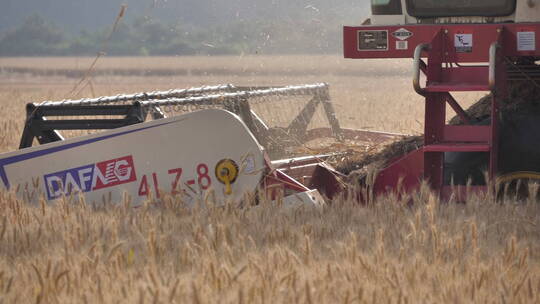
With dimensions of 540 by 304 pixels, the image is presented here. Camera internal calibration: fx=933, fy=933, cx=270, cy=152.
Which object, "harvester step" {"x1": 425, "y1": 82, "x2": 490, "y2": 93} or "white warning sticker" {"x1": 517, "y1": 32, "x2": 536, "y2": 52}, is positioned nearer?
"harvester step" {"x1": 425, "y1": 82, "x2": 490, "y2": 93}

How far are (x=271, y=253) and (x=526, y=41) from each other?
234 cm

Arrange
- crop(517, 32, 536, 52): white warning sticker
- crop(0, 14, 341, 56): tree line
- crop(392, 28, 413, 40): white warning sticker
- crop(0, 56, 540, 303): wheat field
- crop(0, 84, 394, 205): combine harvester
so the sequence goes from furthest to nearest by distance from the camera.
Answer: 1. crop(0, 14, 341, 56): tree line
2. crop(392, 28, 413, 40): white warning sticker
3. crop(517, 32, 536, 52): white warning sticker
4. crop(0, 84, 394, 205): combine harvester
5. crop(0, 56, 540, 303): wheat field

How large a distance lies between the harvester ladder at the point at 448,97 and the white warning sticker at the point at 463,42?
0.03 m

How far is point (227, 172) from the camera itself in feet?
14.9

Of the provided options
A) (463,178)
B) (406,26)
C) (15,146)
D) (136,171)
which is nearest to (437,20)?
(406,26)

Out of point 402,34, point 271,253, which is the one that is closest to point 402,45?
point 402,34

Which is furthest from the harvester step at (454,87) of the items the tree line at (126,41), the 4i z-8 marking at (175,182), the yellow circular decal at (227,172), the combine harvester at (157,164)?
the tree line at (126,41)

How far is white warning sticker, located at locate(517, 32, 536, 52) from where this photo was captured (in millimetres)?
4852

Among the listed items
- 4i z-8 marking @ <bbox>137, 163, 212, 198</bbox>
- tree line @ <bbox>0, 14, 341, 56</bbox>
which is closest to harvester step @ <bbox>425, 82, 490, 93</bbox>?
4i z-8 marking @ <bbox>137, 163, 212, 198</bbox>

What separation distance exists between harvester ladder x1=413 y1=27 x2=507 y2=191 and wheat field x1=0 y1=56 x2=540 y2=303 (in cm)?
25

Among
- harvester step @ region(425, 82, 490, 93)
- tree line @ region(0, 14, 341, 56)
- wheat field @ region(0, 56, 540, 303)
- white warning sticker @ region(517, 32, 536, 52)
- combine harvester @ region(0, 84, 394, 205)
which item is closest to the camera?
wheat field @ region(0, 56, 540, 303)

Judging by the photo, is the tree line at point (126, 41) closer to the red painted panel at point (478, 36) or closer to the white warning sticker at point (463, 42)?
the red painted panel at point (478, 36)

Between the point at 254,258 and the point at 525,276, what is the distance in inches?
35.4

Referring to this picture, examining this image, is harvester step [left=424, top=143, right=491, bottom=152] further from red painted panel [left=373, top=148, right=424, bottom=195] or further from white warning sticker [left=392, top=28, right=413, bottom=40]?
white warning sticker [left=392, top=28, right=413, bottom=40]
